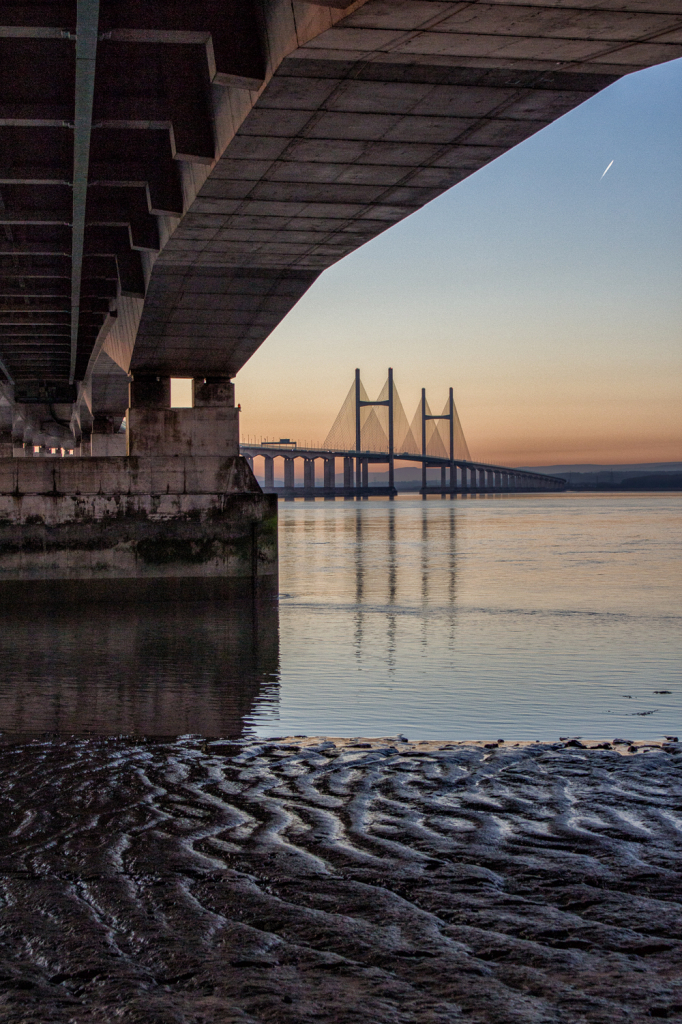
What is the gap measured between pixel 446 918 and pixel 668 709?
16.6ft

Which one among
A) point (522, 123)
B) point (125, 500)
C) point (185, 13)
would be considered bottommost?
point (125, 500)

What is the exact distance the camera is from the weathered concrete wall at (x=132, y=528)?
18.5 m

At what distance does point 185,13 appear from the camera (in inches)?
294

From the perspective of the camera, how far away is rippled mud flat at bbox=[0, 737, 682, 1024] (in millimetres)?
3178

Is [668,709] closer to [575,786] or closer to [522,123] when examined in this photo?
[575,786]

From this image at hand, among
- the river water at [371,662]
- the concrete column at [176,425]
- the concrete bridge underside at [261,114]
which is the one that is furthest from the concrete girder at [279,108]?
the concrete column at [176,425]

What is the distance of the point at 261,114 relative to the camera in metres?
7.65

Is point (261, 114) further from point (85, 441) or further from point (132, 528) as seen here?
point (85, 441)

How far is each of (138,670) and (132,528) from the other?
27.8 ft

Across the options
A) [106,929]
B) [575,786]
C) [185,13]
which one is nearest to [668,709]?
[575,786]

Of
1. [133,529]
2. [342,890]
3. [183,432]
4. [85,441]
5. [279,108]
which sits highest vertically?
[279,108]

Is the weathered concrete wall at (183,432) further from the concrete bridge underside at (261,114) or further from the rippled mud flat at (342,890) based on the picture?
the rippled mud flat at (342,890)

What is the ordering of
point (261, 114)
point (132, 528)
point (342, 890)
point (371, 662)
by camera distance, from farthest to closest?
point (132, 528)
point (371, 662)
point (261, 114)
point (342, 890)

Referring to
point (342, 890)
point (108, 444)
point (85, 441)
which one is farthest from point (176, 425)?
point (85, 441)
